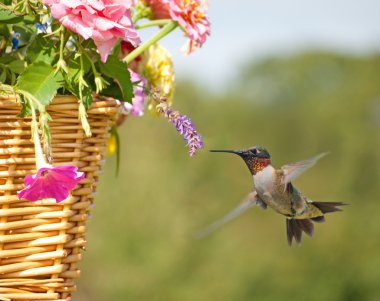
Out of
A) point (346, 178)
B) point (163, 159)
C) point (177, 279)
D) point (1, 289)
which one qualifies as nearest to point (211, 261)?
point (177, 279)

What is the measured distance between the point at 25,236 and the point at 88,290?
5.08m

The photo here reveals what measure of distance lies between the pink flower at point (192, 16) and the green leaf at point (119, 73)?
0.15 meters

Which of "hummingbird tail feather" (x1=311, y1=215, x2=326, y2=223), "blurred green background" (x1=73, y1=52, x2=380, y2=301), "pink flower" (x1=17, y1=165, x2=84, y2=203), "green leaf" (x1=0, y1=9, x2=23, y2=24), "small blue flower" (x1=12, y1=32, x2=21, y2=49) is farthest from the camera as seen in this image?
"blurred green background" (x1=73, y1=52, x2=380, y2=301)

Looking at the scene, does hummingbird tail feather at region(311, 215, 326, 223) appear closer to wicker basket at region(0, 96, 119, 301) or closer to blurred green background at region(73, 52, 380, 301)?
wicker basket at region(0, 96, 119, 301)

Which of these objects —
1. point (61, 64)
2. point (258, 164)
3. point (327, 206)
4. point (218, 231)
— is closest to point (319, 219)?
point (327, 206)

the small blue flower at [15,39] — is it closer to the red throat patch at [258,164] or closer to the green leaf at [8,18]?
the green leaf at [8,18]

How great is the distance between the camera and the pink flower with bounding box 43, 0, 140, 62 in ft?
2.69

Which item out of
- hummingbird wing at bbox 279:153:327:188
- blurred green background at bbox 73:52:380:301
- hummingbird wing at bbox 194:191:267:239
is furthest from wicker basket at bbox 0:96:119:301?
blurred green background at bbox 73:52:380:301

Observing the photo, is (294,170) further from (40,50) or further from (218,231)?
(218,231)

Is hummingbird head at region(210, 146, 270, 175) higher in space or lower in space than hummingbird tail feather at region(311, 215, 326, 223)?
higher

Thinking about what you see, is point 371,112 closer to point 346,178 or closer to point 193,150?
point 346,178

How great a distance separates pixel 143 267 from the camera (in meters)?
5.64

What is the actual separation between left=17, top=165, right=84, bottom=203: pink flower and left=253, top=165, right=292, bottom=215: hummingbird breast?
0.28m

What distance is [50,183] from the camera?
0.78 meters
